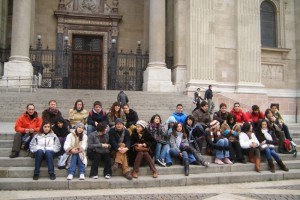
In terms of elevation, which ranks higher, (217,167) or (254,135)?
(254,135)

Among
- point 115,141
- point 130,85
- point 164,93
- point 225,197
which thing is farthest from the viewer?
point 130,85

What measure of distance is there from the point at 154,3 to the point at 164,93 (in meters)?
5.54

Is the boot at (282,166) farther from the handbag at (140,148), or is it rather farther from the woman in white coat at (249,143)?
the handbag at (140,148)

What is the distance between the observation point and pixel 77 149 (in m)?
7.43

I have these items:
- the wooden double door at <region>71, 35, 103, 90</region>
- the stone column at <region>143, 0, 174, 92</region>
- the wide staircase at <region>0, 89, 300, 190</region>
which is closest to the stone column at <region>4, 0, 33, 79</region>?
the wooden double door at <region>71, 35, 103, 90</region>

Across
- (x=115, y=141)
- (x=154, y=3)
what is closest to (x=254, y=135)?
(x=115, y=141)

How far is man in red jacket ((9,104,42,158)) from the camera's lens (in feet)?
26.0

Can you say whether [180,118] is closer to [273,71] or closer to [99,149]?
[99,149]

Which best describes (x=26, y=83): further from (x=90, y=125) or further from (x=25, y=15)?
(x=90, y=125)

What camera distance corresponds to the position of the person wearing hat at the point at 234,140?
882cm

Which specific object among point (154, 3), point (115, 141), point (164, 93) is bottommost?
point (115, 141)

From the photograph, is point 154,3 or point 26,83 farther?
point 154,3

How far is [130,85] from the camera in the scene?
20875mm

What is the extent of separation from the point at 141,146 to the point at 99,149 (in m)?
0.99
